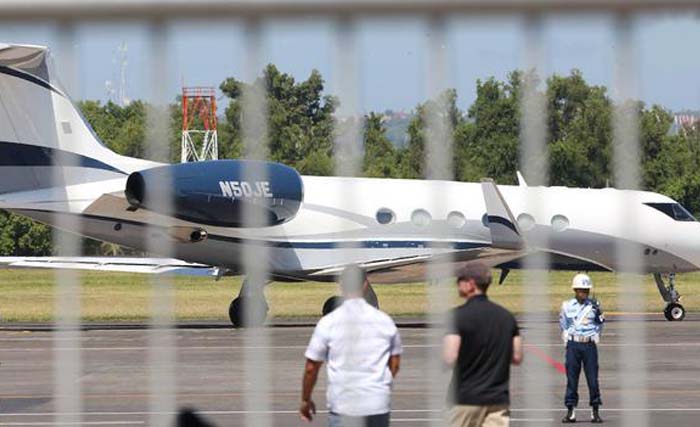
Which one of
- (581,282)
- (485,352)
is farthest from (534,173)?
(581,282)

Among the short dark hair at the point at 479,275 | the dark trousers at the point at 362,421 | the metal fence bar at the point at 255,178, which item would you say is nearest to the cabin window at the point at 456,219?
the metal fence bar at the point at 255,178

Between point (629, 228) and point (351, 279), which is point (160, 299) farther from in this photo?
point (629, 228)

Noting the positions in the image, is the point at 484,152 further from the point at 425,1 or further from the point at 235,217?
the point at 425,1

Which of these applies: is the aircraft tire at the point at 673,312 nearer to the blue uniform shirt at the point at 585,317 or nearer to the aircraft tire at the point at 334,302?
the blue uniform shirt at the point at 585,317

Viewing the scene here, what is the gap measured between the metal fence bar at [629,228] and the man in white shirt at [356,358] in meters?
0.74

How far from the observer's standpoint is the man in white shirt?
15.4ft

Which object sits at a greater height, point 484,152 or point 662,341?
point 484,152

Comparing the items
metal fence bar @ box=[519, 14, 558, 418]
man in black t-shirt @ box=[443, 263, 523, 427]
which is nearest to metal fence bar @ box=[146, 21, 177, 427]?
metal fence bar @ box=[519, 14, 558, 418]

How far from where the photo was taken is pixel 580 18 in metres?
4.14

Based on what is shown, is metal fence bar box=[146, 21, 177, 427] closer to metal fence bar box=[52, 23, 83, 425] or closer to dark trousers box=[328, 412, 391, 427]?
metal fence bar box=[52, 23, 83, 425]

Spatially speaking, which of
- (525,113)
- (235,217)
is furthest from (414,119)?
(235,217)

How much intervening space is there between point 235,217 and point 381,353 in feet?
3.14

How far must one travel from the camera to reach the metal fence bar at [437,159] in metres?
4.22

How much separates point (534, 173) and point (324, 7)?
28.5 inches
